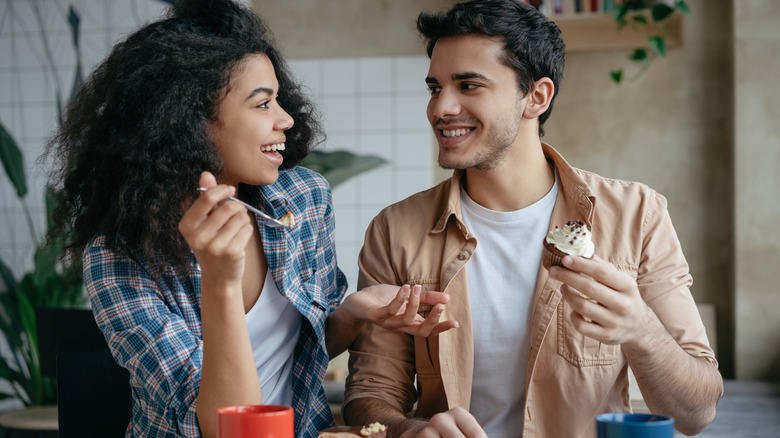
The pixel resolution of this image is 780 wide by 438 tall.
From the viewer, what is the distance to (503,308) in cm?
159

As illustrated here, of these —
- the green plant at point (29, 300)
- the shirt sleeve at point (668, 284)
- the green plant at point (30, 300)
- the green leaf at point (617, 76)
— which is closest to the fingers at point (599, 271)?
the shirt sleeve at point (668, 284)

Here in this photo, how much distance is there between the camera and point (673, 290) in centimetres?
152

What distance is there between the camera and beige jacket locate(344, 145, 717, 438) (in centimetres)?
151

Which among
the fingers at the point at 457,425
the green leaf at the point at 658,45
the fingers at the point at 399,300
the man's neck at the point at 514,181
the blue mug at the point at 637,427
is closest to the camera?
the blue mug at the point at 637,427

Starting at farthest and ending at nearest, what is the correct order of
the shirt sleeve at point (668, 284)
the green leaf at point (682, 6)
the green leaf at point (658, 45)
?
1. the green leaf at point (658, 45)
2. the green leaf at point (682, 6)
3. the shirt sleeve at point (668, 284)

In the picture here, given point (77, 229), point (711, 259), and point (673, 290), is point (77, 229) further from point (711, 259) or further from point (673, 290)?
point (711, 259)

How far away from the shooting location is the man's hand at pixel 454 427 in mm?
1073

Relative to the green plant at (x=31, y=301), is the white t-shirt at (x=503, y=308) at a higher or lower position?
higher

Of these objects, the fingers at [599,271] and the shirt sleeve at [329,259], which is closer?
the fingers at [599,271]

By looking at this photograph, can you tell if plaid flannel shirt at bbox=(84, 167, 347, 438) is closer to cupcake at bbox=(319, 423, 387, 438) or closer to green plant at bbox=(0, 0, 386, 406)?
cupcake at bbox=(319, 423, 387, 438)

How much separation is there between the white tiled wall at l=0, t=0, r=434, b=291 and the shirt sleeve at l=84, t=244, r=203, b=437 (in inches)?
110

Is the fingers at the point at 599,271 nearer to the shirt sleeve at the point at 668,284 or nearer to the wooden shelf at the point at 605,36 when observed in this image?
the shirt sleeve at the point at 668,284

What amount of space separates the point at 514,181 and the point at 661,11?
235cm

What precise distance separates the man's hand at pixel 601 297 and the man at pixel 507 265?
23cm
